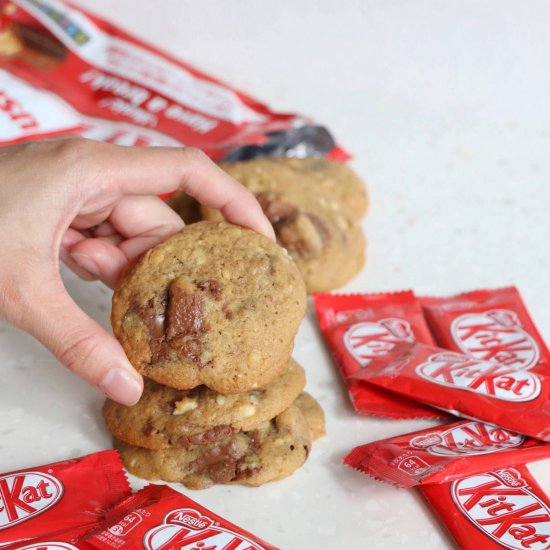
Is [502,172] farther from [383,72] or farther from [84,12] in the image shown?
[84,12]

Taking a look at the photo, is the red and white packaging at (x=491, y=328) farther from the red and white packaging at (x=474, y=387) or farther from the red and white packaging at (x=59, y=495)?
the red and white packaging at (x=59, y=495)

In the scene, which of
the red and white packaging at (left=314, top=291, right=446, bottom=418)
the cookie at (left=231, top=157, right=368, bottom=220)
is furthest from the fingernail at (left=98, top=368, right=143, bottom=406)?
the cookie at (left=231, top=157, right=368, bottom=220)

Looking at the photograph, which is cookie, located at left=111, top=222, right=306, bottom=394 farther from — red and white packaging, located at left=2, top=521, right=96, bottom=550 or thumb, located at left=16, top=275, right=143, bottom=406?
red and white packaging, located at left=2, top=521, right=96, bottom=550

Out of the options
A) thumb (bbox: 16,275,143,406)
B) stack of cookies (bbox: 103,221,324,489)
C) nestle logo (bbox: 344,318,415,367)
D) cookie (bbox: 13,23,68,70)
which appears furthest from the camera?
cookie (bbox: 13,23,68,70)

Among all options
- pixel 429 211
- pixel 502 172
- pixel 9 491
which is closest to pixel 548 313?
pixel 429 211

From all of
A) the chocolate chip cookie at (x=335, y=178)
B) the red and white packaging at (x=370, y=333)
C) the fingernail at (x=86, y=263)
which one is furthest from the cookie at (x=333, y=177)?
the fingernail at (x=86, y=263)
